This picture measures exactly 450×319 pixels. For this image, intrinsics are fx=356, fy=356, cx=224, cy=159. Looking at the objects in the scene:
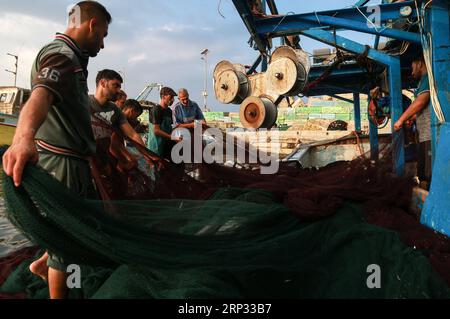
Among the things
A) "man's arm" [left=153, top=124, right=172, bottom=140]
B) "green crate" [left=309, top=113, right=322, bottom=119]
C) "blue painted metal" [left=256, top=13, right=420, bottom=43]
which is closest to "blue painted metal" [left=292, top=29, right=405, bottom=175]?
"blue painted metal" [left=256, top=13, right=420, bottom=43]

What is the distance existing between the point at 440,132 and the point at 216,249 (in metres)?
2.48

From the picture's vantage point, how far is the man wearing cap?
521 cm

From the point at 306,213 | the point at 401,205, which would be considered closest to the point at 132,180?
the point at 306,213

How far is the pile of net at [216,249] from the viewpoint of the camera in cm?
178

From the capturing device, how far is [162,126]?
546cm

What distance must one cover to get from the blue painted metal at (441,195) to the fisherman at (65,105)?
2660 mm

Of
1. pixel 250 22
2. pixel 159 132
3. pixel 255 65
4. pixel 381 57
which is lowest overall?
pixel 159 132

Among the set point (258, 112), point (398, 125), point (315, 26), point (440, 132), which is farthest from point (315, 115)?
point (440, 132)

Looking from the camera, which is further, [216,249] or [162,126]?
[162,126]

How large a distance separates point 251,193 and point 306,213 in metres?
0.62

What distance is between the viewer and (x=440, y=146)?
10.4 feet

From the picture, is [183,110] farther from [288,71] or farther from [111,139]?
[111,139]

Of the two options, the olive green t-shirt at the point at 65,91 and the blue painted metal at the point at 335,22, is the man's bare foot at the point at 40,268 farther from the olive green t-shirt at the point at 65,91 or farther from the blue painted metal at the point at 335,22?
the blue painted metal at the point at 335,22
